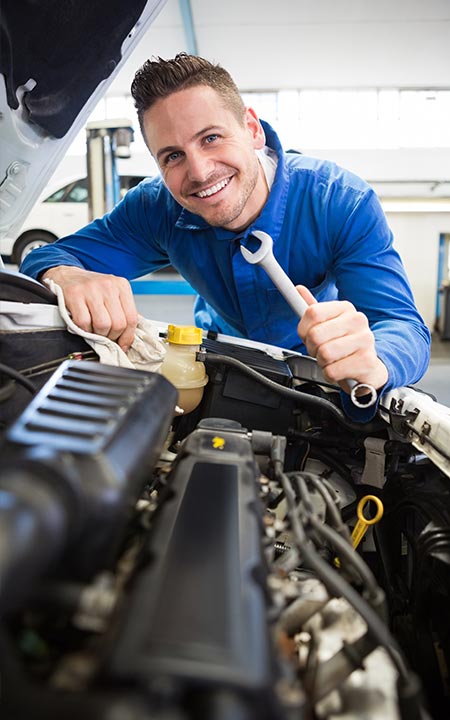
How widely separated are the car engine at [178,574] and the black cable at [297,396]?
87 millimetres

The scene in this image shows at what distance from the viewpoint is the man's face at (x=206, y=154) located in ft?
3.85

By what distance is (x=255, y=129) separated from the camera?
1.42m

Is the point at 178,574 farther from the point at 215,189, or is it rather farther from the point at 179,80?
the point at 179,80

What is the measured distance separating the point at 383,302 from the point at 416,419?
0.48 metres

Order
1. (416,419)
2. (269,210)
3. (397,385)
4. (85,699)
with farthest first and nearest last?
(269,210)
(397,385)
(416,419)
(85,699)

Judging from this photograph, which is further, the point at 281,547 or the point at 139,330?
the point at 139,330

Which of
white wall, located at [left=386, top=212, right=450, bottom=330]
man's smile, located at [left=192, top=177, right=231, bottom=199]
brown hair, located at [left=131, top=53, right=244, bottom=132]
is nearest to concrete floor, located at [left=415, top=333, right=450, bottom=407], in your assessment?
white wall, located at [left=386, top=212, right=450, bottom=330]

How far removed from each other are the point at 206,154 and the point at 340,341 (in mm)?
687

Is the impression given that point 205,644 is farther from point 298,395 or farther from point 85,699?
point 298,395

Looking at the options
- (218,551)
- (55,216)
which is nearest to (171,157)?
(218,551)

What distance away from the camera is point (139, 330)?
91 centimetres

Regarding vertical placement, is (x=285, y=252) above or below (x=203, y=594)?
above

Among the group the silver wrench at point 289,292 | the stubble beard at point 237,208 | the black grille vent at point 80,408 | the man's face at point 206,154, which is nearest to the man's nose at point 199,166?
the man's face at point 206,154

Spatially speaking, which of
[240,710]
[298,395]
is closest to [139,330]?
[298,395]
